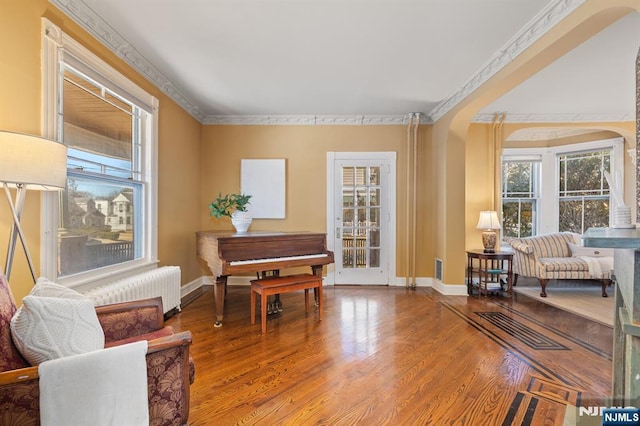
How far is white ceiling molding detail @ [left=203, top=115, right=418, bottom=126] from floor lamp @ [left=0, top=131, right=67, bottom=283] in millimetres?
3509

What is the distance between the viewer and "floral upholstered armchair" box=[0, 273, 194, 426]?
1140 mm

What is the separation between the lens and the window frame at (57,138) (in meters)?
2.13

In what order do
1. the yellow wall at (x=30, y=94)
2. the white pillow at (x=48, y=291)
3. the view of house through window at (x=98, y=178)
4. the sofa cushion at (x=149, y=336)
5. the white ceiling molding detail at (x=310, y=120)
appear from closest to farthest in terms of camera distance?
the white pillow at (x=48, y=291) < the sofa cushion at (x=149, y=336) < the yellow wall at (x=30, y=94) < the view of house through window at (x=98, y=178) < the white ceiling molding detail at (x=310, y=120)

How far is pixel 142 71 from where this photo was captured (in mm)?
3268

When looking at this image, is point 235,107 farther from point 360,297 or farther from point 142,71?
point 360,297

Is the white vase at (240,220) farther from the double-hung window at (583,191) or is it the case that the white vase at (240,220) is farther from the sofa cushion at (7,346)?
the double-hung window at (583,191)

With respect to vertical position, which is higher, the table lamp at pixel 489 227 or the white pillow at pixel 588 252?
the table lamp at pixel 489 227

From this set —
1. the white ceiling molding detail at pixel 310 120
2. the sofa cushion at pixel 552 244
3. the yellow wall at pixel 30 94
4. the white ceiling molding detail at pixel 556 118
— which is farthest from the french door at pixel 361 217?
the yellow wall at pixel 30 94

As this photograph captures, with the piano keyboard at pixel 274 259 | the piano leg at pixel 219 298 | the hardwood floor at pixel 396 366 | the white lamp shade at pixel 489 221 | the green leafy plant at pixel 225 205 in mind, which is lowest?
the hardwood floor at pixel 396 366

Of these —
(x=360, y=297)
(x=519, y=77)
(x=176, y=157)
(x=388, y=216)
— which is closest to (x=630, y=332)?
(x=519, y=77)

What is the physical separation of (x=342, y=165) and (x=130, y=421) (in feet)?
14.1

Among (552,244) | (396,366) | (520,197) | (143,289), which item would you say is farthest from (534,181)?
(143,289)

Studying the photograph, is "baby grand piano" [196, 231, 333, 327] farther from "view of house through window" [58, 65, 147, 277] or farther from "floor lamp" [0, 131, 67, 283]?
"floor lamp" [0, 131, 67, 283]

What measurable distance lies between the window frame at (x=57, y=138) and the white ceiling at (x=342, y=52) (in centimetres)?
27
